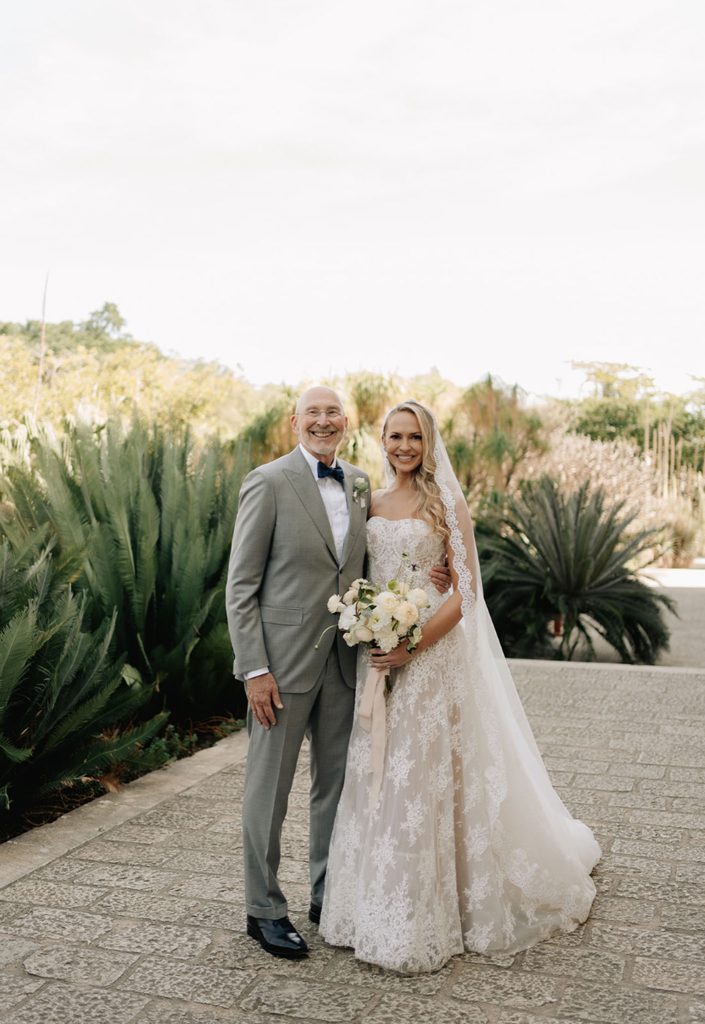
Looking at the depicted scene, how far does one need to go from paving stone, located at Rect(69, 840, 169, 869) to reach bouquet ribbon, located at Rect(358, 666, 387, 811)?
132cm

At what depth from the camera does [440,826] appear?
3846 mm

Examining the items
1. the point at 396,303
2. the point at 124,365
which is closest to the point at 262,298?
the point at 396,303

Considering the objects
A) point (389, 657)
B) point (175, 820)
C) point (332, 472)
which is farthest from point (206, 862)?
point (332, 472)

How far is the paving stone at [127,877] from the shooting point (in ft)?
14.3

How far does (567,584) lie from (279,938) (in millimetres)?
7681

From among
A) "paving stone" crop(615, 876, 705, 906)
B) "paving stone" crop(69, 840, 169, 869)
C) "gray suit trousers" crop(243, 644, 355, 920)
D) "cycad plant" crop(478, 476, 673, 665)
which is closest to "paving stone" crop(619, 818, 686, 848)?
"paving stone" crop(615, 876, 705, 906)

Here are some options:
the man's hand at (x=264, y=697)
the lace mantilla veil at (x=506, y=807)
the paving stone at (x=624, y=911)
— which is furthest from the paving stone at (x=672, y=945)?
the man's hand at (x=264, y=697)

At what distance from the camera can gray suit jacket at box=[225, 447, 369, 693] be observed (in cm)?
376

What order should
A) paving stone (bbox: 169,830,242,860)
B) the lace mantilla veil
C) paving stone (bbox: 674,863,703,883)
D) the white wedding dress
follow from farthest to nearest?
paving stone (bbox: 169,830,242,860) < paving stone (bbox: 674,863,703,883) < the lace mantilla veil < the white wedding dress

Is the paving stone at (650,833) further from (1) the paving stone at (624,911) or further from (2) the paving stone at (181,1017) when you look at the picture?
(2) the paving stone at (181,1017)

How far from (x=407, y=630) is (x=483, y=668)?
0.54 m

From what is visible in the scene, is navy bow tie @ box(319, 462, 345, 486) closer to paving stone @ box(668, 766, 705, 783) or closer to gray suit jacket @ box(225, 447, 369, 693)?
gray suit jacket @ box(225, 447, 369, 693)

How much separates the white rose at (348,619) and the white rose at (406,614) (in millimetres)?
144

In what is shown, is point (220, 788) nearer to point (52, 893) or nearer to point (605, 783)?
point (52, 893)
